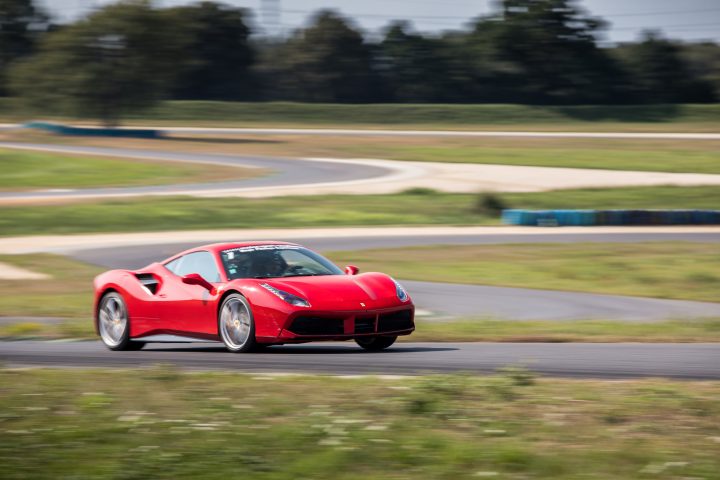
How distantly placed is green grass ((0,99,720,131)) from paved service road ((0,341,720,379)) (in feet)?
226

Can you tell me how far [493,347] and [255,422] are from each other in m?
4.61

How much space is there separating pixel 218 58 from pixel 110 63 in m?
31.5

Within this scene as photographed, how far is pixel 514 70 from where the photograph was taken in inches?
3782

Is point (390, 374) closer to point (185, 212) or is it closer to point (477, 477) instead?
point (477, 477)

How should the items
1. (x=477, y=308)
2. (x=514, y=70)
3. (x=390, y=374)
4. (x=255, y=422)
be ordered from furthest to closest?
(x=514, y=70)
(x=477, y=308)
(x=390, y=374)
(x=255, y=422)

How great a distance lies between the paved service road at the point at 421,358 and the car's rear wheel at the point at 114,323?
0.80 ft

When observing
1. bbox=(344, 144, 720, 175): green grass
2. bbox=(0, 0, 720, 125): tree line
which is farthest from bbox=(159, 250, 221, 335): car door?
bbox=(0, 0, 720, 125): tree line

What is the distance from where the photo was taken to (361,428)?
6.47m

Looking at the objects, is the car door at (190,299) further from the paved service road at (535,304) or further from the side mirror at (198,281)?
the paved service road at (535,304)

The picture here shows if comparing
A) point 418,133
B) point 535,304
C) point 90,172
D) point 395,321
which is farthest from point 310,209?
point 418,133

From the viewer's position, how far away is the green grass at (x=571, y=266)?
18.5m

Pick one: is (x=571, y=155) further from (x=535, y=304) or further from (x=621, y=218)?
(x=535, y=304)

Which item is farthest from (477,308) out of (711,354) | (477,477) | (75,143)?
(75,143)

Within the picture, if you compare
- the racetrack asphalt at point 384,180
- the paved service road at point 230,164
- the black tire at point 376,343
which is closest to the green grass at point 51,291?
the black tire at point 376,343
